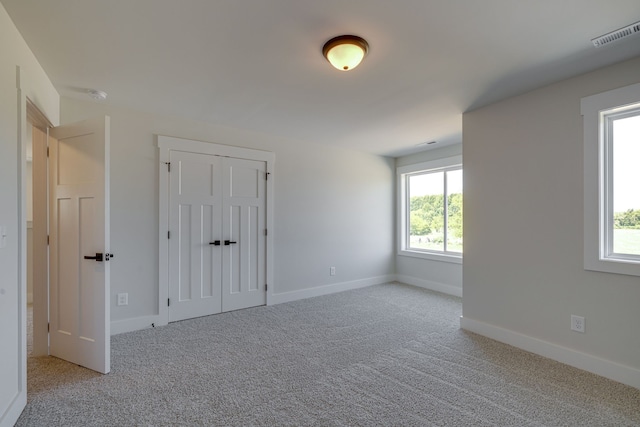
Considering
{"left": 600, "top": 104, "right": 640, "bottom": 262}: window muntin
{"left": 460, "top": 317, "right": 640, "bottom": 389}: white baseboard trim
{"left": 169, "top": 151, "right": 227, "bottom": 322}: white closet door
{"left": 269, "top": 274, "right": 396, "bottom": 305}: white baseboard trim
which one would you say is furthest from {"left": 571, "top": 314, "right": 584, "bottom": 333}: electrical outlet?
{"left": 169, "top": 151, "right": 227, "bottom": 322}: white closet door

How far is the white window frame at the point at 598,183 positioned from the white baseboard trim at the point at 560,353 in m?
0.73

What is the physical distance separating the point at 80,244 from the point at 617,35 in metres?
4.24

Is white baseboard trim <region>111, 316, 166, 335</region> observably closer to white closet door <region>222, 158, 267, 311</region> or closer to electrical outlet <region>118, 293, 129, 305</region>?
electrical outlet <region>118, 293, 129, 305</region>

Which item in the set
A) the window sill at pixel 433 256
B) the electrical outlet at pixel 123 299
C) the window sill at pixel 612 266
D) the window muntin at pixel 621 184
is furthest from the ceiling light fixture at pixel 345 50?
the window sill at pixel 433 256

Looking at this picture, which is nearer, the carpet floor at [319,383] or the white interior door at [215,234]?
the carpet floor at [319,383]

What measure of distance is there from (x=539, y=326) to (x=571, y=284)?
1.63 ft

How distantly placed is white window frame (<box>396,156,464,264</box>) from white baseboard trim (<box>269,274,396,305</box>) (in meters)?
0.66

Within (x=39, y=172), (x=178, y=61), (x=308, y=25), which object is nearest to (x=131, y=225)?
(x=39, y=172)

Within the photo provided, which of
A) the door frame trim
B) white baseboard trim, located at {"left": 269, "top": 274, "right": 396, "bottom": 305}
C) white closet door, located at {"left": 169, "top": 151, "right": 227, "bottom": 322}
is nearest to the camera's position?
the door frame trim

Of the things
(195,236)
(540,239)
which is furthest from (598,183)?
(195,236)

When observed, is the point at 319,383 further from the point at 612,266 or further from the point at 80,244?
the point at 612,266

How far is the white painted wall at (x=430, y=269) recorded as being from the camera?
15.9 ft

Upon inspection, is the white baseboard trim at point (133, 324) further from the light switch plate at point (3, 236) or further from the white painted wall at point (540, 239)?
the white painted wall at point (540, 239)

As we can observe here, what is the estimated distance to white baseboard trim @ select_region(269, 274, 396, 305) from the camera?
4.46 m
